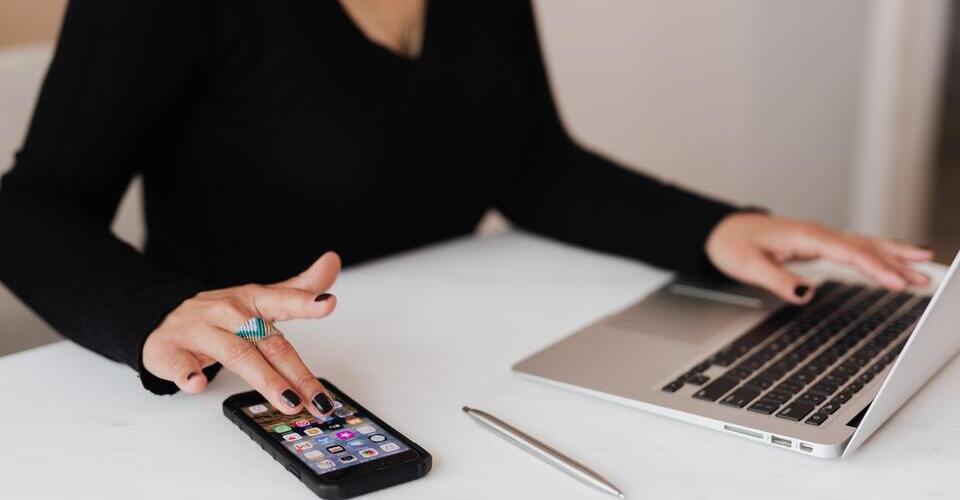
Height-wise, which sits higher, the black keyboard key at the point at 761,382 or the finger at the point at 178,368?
the finger at the point at 178,368

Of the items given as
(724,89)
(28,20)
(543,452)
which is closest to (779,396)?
(543,452)

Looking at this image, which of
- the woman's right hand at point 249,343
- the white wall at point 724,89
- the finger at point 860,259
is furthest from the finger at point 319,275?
the white wall at point 724,89

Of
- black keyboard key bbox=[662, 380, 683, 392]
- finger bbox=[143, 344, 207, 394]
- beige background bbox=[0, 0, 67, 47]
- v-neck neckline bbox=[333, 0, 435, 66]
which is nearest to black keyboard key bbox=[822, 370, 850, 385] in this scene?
black keyboard key bbox=[662, 380, 683, 392]

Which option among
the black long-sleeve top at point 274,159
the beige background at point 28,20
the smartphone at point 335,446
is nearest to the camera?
the smartphone at point 335,446

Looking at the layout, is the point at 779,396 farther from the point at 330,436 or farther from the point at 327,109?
the point at 327,109

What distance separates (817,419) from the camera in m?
0.76

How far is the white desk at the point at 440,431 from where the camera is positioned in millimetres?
705

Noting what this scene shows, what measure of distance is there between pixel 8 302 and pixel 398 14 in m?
Answer: 0.55

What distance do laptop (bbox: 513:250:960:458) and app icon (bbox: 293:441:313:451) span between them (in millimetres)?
201

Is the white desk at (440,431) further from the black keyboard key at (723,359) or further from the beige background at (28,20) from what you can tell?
the beige background at (28,20)

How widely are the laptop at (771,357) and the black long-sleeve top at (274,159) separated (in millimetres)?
144

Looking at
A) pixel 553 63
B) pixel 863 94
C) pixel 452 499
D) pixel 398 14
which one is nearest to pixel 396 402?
pixel 452 499

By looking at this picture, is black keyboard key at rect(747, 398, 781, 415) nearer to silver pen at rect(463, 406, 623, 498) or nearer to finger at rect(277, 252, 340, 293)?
silver pen at rect(463, 406, 623, 498)

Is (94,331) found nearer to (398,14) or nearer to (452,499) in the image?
(452,499)
